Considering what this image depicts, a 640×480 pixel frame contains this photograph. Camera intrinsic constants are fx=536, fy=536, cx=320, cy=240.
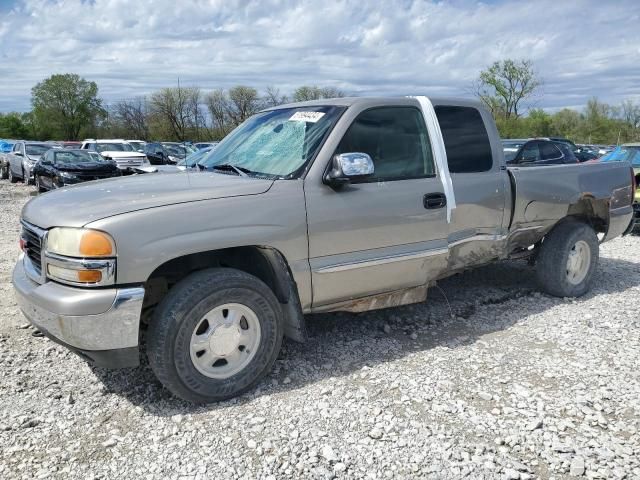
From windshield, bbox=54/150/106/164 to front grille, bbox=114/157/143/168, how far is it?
2389 millimetres

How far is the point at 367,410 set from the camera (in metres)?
3.30

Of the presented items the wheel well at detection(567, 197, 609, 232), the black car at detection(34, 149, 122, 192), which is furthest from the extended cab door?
the black car at detection(34, 149, 122, 192)

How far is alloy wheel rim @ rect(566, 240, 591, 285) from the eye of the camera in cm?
555

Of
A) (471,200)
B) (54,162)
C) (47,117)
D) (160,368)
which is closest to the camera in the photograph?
(160,368)

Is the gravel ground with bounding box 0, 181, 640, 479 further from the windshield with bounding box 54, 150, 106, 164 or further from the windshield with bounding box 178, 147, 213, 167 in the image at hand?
the windshield with bounding box 54, 150, 106, 164

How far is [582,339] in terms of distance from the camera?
446 centimetres

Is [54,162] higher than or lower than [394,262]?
higher

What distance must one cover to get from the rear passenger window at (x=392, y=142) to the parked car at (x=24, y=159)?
19.2 metres

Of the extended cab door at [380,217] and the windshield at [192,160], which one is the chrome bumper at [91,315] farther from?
the windshield at [192,160]

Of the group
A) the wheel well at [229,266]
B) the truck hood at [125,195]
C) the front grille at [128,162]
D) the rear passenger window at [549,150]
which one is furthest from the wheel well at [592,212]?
the front grille at [128,162]

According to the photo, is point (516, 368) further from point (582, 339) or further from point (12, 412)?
Result: point (12, 412)

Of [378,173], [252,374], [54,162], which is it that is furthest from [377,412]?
[54,162]

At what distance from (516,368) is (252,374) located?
75.6 inches

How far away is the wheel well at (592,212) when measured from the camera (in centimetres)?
555
